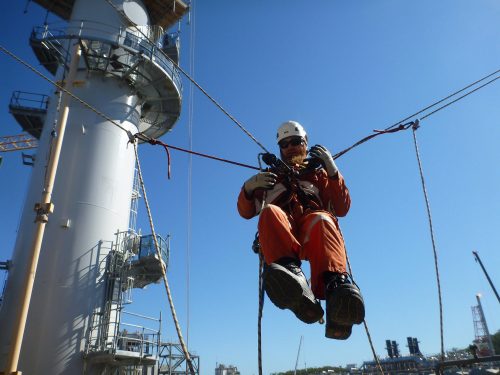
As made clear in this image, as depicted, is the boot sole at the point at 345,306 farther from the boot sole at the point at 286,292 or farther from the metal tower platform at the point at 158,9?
the metal tower platform at the point at 158,9

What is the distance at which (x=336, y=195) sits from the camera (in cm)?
463

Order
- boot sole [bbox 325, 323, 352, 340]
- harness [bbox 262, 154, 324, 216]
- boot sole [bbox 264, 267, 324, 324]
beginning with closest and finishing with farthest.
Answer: boot sole [bbox 264, 267, 324, 324], boot sole [bbox 325, 323, 352, 340], harness [bbox 262, 154, 324, 216]

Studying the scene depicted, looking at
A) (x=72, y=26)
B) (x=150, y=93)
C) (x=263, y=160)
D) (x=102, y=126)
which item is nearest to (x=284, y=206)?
(x=263, y=160)

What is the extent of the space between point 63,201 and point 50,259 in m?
2.26

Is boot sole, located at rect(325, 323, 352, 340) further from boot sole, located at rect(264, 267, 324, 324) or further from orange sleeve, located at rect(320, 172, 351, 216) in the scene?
orange sleeve, located at rect(320, 172, 351, 216)

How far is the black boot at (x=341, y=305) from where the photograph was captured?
3264 millimetres

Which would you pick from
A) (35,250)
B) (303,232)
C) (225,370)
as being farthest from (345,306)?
(225,370)

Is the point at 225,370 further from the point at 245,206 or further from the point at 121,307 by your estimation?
the point at 245,206

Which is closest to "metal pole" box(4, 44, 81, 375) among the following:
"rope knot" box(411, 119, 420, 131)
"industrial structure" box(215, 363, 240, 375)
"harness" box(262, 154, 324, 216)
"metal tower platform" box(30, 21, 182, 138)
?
"harness" box(262, 154, 324, 216)

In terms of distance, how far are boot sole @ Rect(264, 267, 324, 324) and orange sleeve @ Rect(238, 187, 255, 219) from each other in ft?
4.89

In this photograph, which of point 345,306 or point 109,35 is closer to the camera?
point 345,306

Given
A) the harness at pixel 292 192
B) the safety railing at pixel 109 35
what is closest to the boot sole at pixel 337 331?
the harness at pixel 292 192

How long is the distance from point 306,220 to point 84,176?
1366 cm

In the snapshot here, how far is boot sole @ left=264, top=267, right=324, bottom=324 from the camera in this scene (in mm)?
3232
